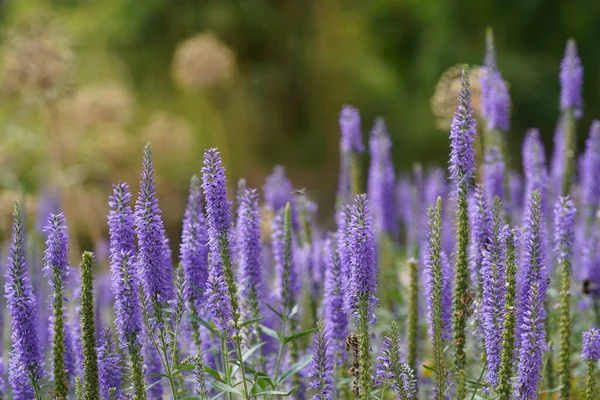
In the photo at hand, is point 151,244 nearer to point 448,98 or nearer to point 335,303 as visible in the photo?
point 335,303

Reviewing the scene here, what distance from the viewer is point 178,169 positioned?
14.6m

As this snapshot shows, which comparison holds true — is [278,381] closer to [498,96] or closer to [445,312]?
[445,312]

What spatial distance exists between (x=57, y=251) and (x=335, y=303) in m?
1.54

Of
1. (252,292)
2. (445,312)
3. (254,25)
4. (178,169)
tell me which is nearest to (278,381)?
(252,292)

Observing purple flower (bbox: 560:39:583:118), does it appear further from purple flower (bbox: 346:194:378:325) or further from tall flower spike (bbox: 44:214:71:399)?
tall flower spike (bbox: 44:214:71:399)

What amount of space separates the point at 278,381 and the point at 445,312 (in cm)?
93

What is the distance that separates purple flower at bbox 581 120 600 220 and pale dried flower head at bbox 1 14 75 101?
250 inches

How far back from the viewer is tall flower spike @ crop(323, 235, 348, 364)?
437cm

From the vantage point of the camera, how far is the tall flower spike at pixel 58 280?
353 centimetres

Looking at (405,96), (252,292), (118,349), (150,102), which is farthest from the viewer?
(150,102)

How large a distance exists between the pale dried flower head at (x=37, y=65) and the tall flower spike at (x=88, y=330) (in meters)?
7.11

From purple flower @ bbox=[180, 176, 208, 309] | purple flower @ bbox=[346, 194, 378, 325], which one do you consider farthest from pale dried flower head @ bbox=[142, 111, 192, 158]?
purple flower @ bbox=[346, 194, 378, 325]

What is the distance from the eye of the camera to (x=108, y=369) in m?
3.65

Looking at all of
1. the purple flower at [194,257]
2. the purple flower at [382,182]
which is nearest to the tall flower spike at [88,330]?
the purple flower at [194,257]
